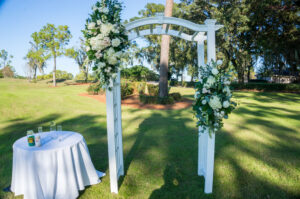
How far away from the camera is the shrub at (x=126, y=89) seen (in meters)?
15.0

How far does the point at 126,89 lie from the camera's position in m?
15.3

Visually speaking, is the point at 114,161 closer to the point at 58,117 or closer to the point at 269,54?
the point at 58,117

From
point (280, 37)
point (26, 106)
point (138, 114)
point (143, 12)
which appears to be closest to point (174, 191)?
point (138, 114)

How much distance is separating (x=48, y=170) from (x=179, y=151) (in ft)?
12.0

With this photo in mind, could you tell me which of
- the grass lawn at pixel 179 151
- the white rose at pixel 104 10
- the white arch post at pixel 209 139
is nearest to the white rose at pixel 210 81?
the white arch post at pixel 209 139

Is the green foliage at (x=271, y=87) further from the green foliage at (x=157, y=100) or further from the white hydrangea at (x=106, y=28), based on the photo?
the white hydrangea at (x=106, y=28)

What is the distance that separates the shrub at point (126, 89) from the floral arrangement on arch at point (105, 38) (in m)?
12.0

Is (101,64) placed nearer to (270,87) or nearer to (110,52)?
(110,52)

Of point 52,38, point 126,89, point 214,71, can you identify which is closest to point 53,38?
point 52,38

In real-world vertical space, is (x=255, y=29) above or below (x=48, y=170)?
above

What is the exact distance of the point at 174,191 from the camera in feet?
12.0

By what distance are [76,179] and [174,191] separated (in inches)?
75.4

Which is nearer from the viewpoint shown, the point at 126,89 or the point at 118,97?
the point at 118,97

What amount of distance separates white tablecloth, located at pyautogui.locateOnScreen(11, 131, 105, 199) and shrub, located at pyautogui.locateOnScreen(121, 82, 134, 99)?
1170 centimetres
